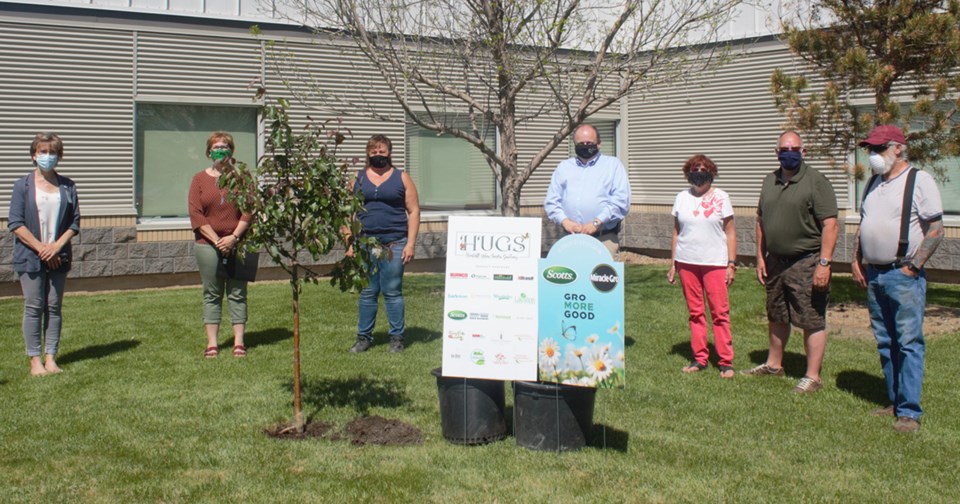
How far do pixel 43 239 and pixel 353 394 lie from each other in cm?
294

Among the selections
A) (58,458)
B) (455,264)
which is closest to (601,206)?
(455,264)

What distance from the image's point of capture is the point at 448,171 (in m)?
15.5

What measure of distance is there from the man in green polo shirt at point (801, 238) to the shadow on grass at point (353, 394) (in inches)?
117

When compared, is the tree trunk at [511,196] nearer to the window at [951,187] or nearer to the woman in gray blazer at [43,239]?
the woman in gray blazer at [43,239]

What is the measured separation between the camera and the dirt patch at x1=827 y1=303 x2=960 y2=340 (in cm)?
953

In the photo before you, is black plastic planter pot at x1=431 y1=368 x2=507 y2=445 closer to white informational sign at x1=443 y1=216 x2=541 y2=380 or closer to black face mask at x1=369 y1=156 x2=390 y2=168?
white informational sign at x1=443 y1=216 x2=541 y2=380

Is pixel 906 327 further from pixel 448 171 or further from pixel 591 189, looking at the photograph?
pixel 448 171

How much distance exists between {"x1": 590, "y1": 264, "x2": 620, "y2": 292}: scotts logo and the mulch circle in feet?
4.70

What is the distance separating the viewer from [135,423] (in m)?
6.08

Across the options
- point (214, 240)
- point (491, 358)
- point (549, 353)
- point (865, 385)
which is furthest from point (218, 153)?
point (865, 385)

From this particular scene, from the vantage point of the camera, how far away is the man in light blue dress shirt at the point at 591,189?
7.29 metres

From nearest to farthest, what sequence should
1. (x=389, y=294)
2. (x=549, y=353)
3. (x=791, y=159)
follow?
(x=549, y=353) → (x=791, y=159) → (x=389, y=294)

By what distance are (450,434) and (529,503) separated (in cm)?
113

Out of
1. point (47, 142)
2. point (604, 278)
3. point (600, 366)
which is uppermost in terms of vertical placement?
point (47, 142)
